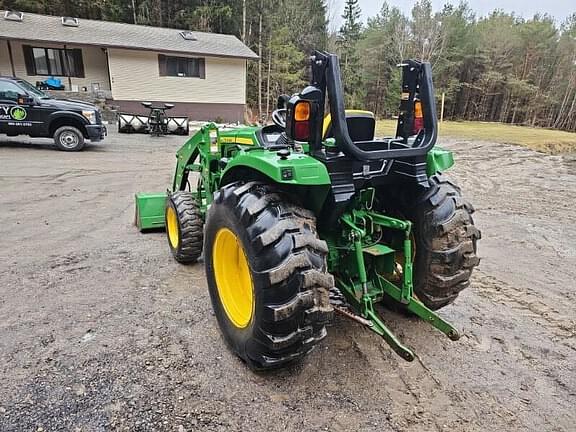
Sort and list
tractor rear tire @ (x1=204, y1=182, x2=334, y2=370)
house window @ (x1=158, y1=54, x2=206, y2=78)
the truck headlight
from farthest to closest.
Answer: house window @ (x1=158, y1=54, x2=206, y2=78) → the truck headlight → tractor rear tire @ (x1=204, y1=182, x2=334, y2=370)

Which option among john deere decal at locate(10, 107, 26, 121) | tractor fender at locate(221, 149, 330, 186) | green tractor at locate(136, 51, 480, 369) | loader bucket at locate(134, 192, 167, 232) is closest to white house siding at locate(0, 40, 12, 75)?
john deere decal at locate(10, 107, 26, 121)

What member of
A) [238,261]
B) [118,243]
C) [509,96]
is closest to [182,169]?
[118,243]

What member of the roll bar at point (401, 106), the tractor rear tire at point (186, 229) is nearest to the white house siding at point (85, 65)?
the tractor rear tire at point (186, 229)

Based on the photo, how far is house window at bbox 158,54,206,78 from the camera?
752 inches

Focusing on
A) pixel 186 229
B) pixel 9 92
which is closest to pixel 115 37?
pixel 9 92

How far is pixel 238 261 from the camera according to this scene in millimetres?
2717

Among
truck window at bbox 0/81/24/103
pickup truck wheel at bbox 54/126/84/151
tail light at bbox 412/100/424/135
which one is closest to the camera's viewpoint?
tail light at bbox 412/100/424/135

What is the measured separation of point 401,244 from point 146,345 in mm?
1835

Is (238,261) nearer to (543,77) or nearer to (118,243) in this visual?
(118,243)

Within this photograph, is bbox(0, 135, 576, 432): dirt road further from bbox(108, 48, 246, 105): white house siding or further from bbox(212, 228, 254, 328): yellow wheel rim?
bbox(108, 48, 246, 105): white house siding

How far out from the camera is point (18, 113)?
33.5 feet

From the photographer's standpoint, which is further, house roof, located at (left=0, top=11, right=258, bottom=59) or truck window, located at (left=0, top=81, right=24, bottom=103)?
house roof, located at (left=0, top=11, right=258, bottom=59)

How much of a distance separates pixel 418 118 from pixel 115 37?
784 inches

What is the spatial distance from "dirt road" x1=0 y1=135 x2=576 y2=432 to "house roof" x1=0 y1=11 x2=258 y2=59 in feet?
52.1
